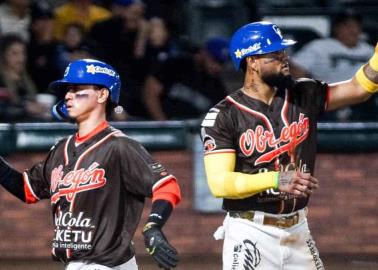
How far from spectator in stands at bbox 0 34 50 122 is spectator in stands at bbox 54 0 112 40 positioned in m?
0.56

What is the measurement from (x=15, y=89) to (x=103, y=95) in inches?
167

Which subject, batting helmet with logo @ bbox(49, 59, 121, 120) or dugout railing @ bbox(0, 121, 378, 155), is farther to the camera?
dugout railing @ bbox(0, 121, 378, 155)

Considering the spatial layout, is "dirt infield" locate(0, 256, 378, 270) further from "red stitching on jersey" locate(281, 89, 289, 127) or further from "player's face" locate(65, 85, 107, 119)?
"player's face" locate(65, 85, 107, 119)

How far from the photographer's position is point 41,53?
32.2 ft

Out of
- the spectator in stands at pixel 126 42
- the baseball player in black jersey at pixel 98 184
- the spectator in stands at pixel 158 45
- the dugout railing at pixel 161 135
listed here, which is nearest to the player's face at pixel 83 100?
the baseball player in black jersey at pixel 98 184

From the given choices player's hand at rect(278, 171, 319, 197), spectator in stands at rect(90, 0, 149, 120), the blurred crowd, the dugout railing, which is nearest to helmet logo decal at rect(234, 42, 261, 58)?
player's hand at rect(278, 171, 319, 197)

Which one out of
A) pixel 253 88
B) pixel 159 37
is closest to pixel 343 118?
pixel 159 37

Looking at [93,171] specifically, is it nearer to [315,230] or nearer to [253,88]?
[253,88]

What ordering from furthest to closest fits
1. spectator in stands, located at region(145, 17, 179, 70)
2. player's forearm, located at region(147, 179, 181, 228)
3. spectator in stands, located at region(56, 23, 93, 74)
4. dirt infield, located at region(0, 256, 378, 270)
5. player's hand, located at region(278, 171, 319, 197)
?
spectator in stands, located at region(145, 17, 179, 70) → spectator in stands, located at region(56, 23, 93, 74) → dirt infield, located at region(0, 256, 378, 270) → player's hand, located at region(278, 171, 319, 197) → player's forearm, located at region(147, 179, 181, 228)

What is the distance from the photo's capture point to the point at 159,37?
33.2ft

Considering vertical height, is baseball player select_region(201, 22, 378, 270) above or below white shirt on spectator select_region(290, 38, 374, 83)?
above

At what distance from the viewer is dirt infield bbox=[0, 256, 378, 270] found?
9.14 meters

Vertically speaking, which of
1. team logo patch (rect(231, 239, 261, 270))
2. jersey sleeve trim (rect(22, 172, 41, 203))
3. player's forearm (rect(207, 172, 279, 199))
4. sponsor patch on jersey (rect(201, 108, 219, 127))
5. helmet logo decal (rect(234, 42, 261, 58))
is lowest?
team logo patch (rect(231, 239, 261, 270))

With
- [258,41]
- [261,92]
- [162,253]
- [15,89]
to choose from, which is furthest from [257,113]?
[15,89]
